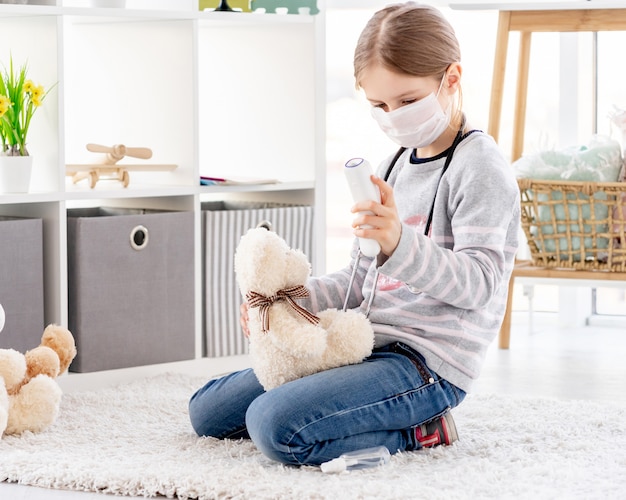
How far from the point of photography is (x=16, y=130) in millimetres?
1893

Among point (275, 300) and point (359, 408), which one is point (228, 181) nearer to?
point (275, 300)

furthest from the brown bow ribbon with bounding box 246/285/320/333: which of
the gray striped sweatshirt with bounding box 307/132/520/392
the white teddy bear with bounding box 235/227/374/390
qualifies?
the gray striped sweatshirt with bounding box 307/132/520/392

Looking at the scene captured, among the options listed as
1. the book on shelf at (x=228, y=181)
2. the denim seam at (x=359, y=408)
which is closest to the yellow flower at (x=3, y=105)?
the book on shelf at (x=228, y=181)

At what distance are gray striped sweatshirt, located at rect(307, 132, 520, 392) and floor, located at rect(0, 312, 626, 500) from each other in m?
0.48

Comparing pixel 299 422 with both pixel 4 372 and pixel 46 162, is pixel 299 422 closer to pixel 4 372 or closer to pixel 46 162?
pixel 4 372

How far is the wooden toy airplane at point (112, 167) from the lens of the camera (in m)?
2.04

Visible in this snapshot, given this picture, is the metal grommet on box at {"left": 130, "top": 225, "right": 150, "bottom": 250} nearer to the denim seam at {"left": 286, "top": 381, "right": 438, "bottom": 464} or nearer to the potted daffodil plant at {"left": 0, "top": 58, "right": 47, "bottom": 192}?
the potted daffodil plant at {"left": 0, "top": 58, "right": 47, "bottom": 192}

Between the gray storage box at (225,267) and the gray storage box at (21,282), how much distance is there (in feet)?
1.18

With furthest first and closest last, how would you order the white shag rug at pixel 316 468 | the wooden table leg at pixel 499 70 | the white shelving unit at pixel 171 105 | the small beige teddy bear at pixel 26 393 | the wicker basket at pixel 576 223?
the wooden table leg at pixel 499 70 < the wicker basket at pixel 576 223 < the white shelving unit at pixel 171 105 < the small beige teddy bear at pixel 26 393 < the white shag rug at pixel 316 468

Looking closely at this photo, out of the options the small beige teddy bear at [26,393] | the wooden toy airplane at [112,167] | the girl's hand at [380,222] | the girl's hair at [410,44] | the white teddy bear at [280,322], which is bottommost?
the small beige teddy bear at [26,393]

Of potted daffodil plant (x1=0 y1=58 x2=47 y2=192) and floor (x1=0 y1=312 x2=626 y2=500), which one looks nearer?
potted daffodil plant (x1=0 y1=58 x2=47 y2=192)

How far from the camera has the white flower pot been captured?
1864mm

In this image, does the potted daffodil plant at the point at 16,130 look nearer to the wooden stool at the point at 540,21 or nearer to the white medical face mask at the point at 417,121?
the white medical face mask at the point at 417,121

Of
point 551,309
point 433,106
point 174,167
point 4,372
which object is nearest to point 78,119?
point 174,167
